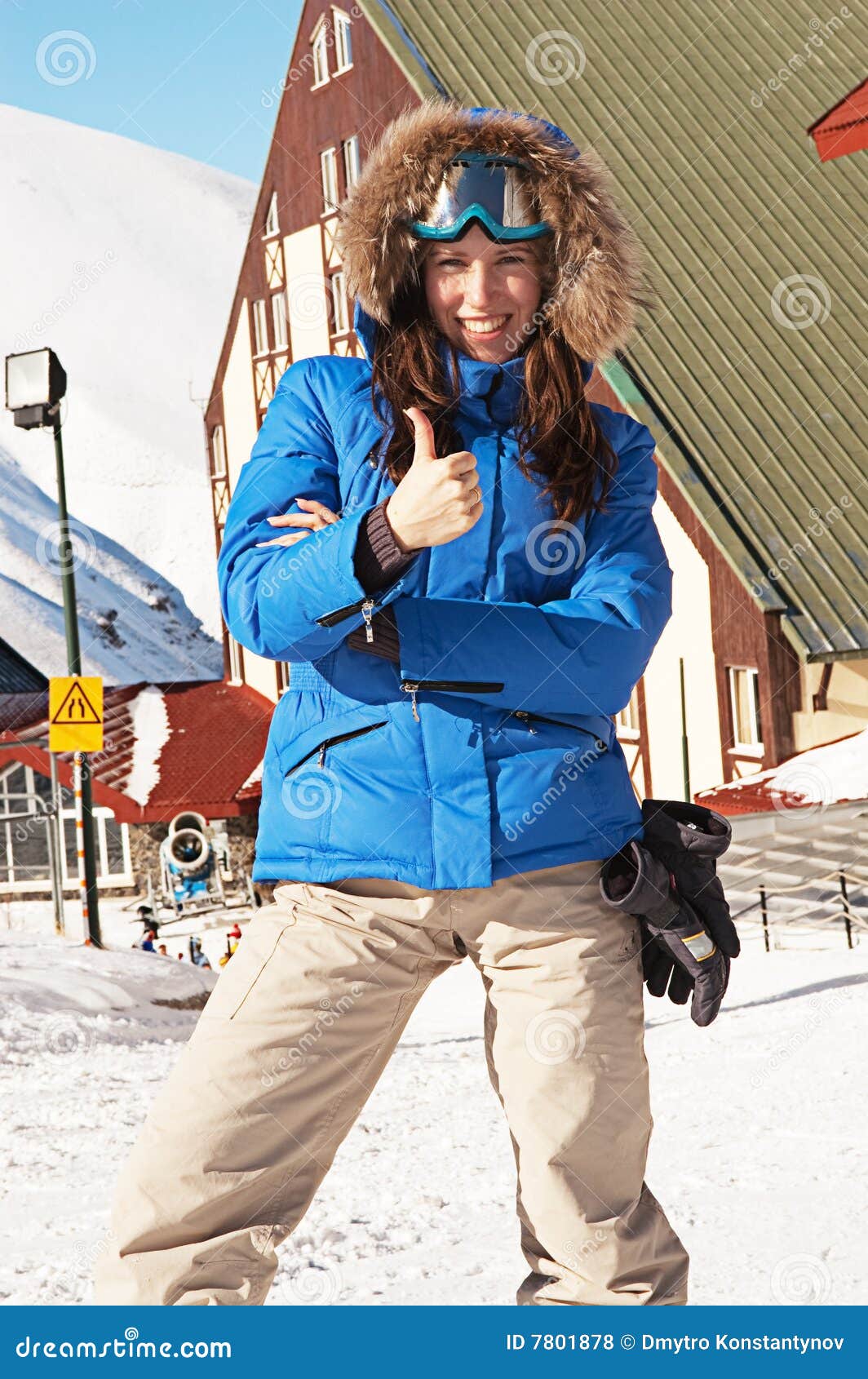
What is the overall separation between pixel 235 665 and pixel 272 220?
7548 millimetres

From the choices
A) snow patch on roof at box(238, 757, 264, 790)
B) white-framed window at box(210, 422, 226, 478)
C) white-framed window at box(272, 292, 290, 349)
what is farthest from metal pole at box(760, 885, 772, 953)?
white-framed window at box(210, 422, 226, 478)

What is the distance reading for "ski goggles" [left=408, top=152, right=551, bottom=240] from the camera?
2008 millimetres

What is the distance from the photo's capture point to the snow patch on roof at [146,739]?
21.5 metres

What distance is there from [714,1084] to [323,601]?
397cm

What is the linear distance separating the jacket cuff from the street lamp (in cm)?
1079

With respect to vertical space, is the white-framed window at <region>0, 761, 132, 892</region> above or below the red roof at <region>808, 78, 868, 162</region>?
below

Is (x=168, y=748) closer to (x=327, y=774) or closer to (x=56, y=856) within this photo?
(x=56, y=856)

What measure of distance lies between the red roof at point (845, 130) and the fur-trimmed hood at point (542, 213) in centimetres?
1477

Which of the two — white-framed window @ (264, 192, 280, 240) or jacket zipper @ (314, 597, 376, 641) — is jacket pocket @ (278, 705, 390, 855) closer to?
jacket zipper @ (314, 597, 376, 641)

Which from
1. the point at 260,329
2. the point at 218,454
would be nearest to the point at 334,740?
the point at 260,329

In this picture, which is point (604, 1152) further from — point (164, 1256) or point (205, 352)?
point (205, 352)

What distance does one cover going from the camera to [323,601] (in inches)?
70.0

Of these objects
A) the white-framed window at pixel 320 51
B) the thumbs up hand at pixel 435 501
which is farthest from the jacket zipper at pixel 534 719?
the white-framed window at pixel 320 51
